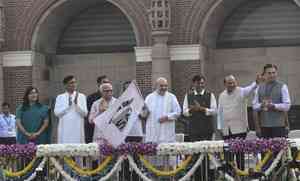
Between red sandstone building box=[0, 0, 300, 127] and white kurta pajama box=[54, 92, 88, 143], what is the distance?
28.1ft

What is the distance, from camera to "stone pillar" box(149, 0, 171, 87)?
21.9 meters

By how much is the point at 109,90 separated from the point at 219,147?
2426mm

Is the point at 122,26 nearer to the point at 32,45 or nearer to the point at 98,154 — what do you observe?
the point at 32,45

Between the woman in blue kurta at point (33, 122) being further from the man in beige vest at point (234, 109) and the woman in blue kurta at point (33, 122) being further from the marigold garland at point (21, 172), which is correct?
the man in beige vest at point (234, 109)

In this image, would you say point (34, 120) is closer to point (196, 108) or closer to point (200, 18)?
point (196, 108)

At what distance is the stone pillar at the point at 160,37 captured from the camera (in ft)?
71.8

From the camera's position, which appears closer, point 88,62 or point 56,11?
point 56,11

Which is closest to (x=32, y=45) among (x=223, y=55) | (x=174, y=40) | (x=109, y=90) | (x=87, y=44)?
(x=87, y=44)

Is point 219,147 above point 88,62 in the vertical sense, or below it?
below

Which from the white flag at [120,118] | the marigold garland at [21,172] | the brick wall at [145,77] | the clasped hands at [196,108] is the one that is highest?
the brick wall at [145,77]

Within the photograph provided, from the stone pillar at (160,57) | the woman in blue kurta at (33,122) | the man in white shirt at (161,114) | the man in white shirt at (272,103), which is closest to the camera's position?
the man in white shirt at (272,103)

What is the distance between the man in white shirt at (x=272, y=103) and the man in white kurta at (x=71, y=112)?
3.03 m

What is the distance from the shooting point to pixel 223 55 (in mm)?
24250

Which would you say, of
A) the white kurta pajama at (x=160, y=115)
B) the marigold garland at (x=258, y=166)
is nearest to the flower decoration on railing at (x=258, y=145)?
the marigold garland at (x=258, y=166)
